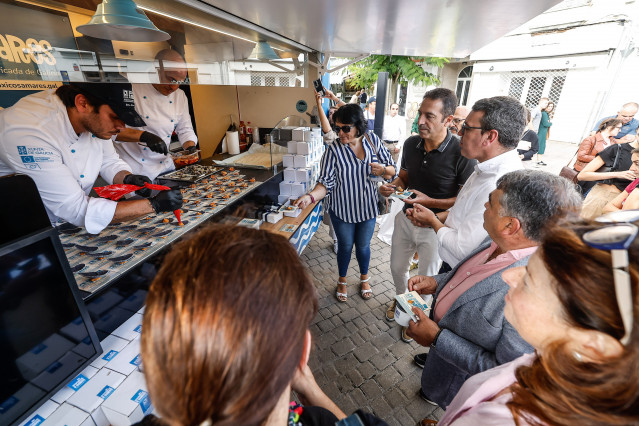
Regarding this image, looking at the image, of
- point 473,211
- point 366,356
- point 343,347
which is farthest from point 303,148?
point 366,356

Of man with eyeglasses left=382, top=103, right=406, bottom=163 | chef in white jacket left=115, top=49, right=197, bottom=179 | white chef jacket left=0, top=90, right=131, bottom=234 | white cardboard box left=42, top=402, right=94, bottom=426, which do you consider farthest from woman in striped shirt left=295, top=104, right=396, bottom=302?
man with eyeglasses left=382, top=103, right=406, bottom=163

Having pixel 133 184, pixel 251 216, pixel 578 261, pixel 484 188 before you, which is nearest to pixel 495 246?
pixel 484 188

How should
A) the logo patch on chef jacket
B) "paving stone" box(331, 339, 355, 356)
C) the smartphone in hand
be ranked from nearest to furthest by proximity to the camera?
the logo patch on chef jacket, "paving stone" box(331, 339, 355, 356), the smartphone in hand

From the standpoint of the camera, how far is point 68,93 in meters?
2.15

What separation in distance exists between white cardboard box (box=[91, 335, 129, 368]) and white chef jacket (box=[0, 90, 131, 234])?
891 mm

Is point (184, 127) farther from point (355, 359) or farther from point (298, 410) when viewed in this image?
point (298, 410)

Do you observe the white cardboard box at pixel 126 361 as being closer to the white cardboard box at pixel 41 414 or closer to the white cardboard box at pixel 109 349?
the white cardboard box at pixel 109 349

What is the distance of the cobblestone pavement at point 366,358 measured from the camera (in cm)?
239

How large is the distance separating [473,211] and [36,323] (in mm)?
2468

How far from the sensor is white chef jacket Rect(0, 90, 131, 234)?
6.11 feet

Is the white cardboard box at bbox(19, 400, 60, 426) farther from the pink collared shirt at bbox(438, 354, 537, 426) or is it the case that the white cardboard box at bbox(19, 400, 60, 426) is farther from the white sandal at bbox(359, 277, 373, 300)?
the white sandal at bbox(359, 277, 373, 300)

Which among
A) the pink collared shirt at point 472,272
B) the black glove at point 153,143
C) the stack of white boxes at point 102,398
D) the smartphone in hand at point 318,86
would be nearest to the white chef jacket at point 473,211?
the pink collared shirt at point 472,272

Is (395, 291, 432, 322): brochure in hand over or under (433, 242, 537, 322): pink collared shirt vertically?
under

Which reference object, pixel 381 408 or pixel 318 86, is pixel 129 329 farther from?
pixel 318 86
